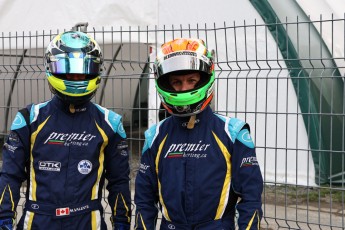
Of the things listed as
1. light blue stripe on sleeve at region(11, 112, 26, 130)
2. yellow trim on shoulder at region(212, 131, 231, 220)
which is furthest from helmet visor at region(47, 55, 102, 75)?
yellow trim on shoulder at region(212, 131, 231, 220)

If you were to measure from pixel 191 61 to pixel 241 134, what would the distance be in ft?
1.71

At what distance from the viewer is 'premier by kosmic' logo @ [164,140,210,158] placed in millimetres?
2977

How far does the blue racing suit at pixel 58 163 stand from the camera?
3.24 metres

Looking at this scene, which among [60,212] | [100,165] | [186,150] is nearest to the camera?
[186,150]

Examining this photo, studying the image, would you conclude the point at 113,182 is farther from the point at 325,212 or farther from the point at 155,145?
the point at 325,212

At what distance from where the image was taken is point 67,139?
3314 millimetres

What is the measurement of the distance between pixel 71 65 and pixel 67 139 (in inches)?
19.1

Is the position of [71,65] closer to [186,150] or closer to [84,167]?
[84,167]

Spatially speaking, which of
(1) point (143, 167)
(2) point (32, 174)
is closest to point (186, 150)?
(1) point (143, 167)

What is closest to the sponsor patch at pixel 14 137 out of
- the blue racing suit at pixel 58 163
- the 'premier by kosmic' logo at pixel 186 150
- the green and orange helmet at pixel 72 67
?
the blue racing suit at pixel 58 163

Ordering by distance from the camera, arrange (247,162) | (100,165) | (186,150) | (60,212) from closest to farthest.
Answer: (247,162)
(186,150)
(60,212)
(100,165)

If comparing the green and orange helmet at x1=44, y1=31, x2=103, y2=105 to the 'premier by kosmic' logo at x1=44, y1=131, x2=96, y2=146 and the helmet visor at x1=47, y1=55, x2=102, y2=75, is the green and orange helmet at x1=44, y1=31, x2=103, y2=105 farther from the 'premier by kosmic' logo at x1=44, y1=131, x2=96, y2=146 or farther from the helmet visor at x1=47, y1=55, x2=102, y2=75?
the 'premier by kosmic' logo at x1=44, y1=131, x2=96, y2=146

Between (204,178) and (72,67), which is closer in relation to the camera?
(204,178)

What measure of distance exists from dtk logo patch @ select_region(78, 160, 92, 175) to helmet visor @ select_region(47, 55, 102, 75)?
0.59 m
